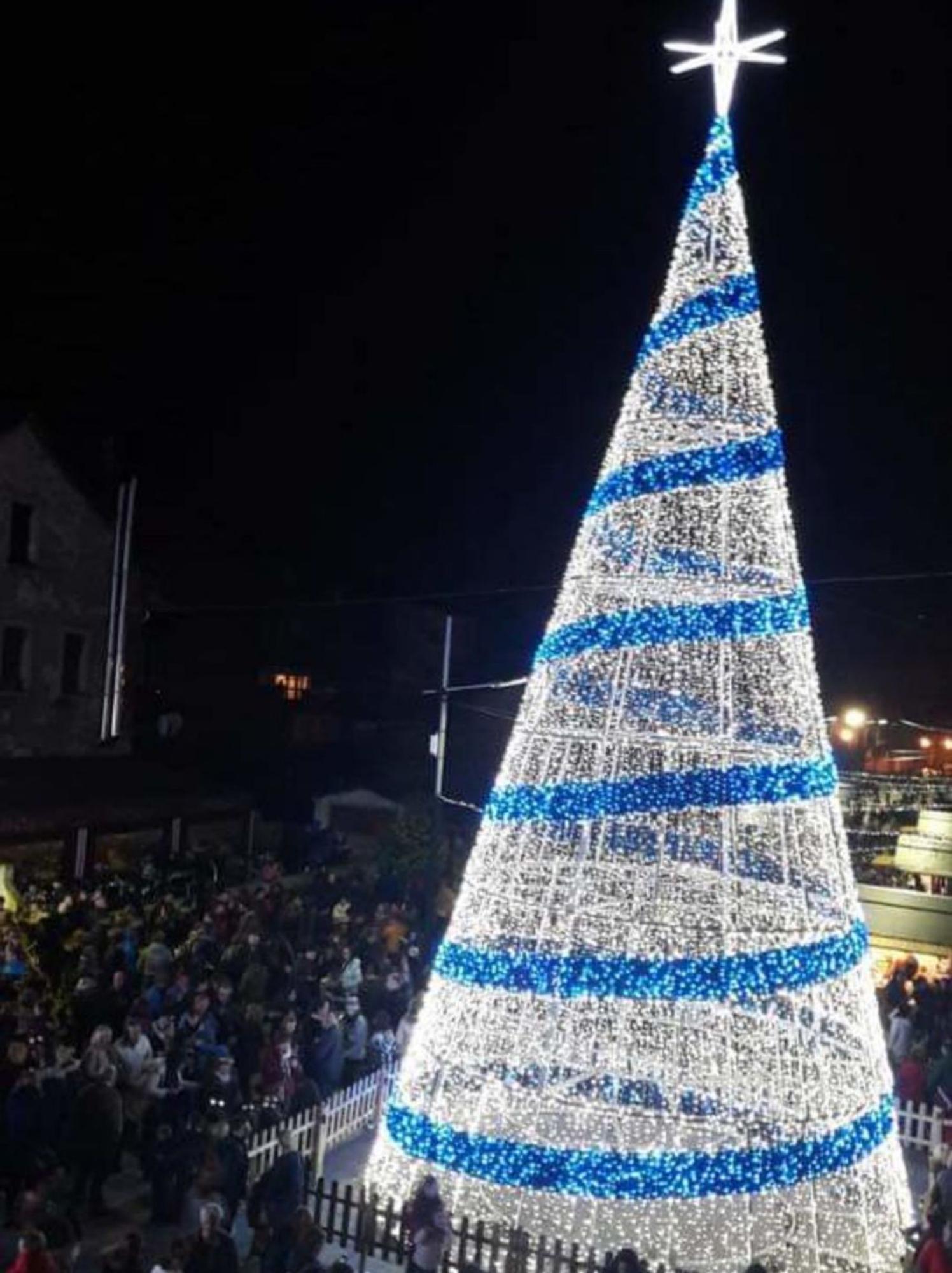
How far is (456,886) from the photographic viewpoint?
85.7 ft

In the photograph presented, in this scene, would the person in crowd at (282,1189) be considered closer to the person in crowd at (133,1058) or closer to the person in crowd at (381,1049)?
the person in crowd at (133,1058)

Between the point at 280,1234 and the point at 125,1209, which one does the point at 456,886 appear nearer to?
the point at 125,1209

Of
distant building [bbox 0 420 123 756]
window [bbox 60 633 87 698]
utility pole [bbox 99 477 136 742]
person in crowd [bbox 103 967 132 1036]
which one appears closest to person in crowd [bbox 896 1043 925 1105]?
person in crowd [bbox 103 967 132 1036]

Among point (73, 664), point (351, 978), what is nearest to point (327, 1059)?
point (351, 978)

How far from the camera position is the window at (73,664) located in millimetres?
28297

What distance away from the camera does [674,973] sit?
381 inches

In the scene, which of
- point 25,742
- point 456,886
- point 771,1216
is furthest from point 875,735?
point 771,1216

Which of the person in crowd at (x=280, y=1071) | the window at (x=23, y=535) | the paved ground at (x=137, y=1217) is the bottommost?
the paved ground at (x=137, y=1217)

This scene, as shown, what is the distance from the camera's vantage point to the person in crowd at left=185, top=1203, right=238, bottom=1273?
8180 millimetres

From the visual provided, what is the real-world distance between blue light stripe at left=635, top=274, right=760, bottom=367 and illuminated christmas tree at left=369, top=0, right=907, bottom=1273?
20 millimetres

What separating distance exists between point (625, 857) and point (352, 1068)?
6749 millimetres

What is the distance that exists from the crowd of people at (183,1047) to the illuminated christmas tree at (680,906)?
1671 millimetres

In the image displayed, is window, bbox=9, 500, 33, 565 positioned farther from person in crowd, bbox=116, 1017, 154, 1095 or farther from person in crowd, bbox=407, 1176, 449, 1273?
person in crowd, bbox=407, 1176, 449, 1273

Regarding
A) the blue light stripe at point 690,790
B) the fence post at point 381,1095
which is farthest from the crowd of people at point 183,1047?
the blue light stripe at point 690,790
